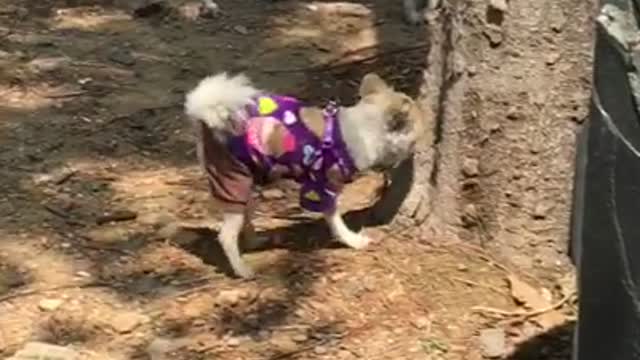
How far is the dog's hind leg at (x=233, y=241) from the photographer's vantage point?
4.47 metres

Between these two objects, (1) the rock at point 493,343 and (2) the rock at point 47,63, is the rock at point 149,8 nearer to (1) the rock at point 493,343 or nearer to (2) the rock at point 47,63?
(2) the rock at point 47,63

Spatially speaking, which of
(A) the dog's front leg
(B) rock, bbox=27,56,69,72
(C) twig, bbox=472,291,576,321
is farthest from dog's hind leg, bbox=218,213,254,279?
(B) rock, bbox=27,56,69,72

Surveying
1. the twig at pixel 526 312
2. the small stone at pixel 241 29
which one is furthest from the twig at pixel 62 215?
the small stone at pixel 241 29

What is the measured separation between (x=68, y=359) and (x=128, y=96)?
2324mm

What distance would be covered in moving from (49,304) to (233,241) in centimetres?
60

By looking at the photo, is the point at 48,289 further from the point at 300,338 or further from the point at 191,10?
the point at 191,10

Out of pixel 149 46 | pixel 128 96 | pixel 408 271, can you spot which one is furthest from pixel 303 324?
pixel 149 46

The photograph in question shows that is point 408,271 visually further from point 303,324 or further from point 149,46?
point 149,46

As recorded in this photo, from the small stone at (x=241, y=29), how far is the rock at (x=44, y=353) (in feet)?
11.1

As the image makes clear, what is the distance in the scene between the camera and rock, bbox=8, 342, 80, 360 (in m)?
4.00

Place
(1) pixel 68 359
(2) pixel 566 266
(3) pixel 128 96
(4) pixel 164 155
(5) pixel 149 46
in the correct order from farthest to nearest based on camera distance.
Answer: (5) pixel 149 46 → (3) pixel 128 96 → (4) pixel 164 155 → (2) pixel 566 266 → (1) pixel 68 359

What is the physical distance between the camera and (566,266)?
4344 mm

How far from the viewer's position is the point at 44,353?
13.2ft

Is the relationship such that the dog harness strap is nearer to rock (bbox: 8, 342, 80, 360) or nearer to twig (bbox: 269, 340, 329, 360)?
twig (bbox: 269, 340, 329, 360)
